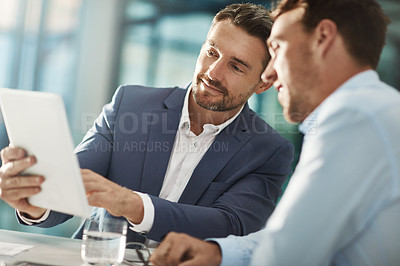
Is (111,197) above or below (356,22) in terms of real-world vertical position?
below

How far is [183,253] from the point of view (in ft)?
3.83

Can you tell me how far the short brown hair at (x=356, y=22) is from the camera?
3.72 feet

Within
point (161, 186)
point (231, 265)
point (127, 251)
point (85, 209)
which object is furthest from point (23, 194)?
point (161, 186)

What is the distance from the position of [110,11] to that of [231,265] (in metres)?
3.68

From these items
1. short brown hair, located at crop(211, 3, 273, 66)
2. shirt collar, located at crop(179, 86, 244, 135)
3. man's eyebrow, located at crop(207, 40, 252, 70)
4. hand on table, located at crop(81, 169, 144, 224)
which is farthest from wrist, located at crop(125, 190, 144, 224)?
short brown hair, located at crop(211, 3, 273, 66)

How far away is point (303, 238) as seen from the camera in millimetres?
942

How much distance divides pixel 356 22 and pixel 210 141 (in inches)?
39.9

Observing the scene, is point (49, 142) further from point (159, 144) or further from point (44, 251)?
point (159, 144)

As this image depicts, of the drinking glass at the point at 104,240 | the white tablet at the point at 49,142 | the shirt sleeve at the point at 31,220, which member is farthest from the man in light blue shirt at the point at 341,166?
the shirt sleeve at the point at 31,220

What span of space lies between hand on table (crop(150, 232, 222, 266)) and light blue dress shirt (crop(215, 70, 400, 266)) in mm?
199

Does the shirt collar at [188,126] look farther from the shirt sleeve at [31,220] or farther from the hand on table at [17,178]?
the hand on table at [17,178]

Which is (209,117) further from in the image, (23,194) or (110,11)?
(110,11)

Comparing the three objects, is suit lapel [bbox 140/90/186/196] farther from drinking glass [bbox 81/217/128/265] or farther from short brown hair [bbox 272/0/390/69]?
short brown hair [bbox 272/0/390/69]

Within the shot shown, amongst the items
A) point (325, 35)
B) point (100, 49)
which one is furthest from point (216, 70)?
point (100, 49)
